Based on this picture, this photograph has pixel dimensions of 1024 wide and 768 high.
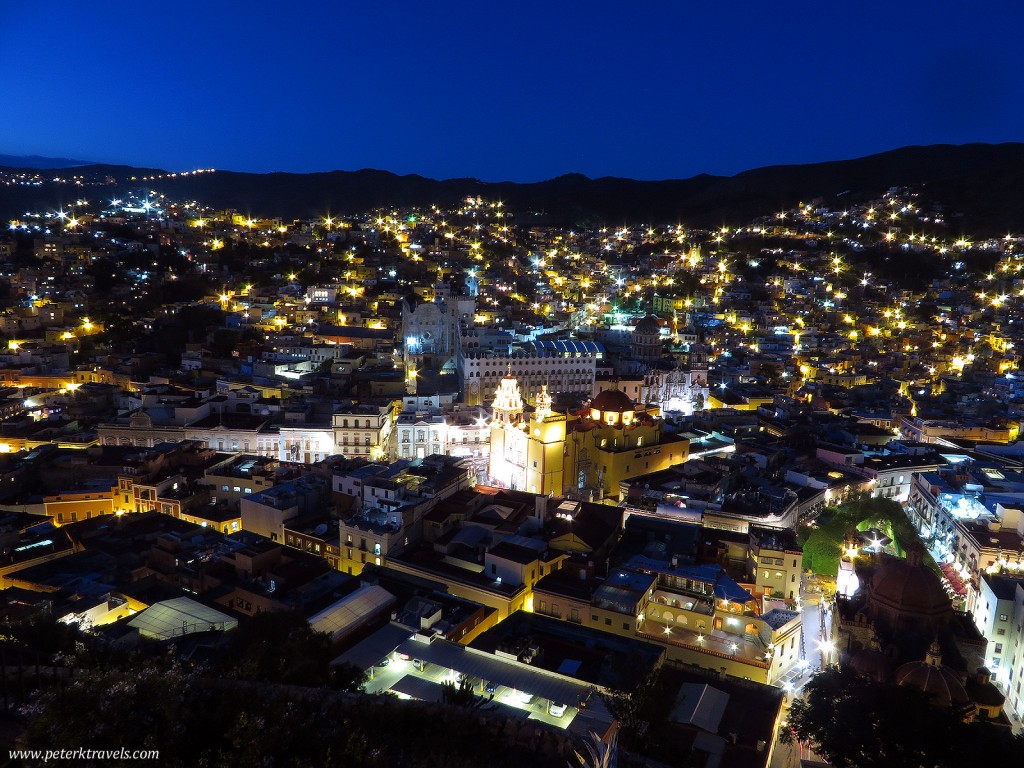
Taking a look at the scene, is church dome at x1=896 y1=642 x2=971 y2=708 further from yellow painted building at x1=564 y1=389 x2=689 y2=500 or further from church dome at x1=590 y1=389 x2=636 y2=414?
church dome at x1=590 y1=389 x2=636 y2=414

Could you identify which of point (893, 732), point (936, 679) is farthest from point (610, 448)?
point (893, 732)

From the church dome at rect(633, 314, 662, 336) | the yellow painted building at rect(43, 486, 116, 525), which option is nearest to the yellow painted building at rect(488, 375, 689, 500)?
the yellow painted building at rect(43, 486, 116, 525)

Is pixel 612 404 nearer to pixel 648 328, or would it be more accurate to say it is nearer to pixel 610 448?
pixel 610 448

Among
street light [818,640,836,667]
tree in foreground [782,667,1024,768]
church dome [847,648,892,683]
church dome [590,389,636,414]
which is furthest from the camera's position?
church dome [590,389,636,414]

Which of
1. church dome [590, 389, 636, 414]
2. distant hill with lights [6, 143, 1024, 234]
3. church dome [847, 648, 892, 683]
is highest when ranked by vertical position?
distant hill with lights [6, 143, 1024, 234]

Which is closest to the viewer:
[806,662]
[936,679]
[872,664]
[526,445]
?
[936,679]

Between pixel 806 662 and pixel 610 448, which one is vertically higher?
pixel 610 448
